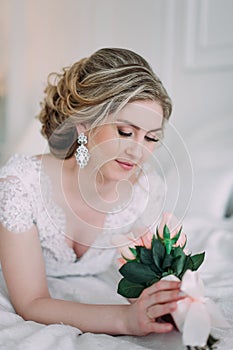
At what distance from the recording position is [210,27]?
241 cm

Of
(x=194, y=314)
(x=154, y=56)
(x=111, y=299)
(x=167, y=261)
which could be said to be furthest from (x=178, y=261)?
(x=154, y=56)

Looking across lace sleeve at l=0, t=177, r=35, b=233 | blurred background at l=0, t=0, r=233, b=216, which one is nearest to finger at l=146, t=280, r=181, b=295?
lace sleeve at l=0, t=177, r=35, b=233

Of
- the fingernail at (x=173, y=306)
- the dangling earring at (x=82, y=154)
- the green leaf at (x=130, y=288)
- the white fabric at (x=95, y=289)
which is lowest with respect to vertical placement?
the white fabric at (x=95, y=289)

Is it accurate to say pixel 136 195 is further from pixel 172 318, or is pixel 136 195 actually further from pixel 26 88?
pixel 26 88

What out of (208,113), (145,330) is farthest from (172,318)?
(208,113)

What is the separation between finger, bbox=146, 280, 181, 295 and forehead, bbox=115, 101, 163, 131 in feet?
0.87

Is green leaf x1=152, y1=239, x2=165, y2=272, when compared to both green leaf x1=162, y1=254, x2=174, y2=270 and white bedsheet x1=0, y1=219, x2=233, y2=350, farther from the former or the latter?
white bedsheet x1=0, y1=219, x2=233, y2=350

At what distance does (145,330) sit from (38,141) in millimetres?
1871

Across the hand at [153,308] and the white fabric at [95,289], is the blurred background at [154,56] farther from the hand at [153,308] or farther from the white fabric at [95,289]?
the hand at [153,308]

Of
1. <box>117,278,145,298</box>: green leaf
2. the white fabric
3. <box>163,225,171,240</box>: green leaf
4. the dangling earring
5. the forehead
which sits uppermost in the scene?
the forehead

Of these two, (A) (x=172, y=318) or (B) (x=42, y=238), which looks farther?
(B) (x=42, y=238)

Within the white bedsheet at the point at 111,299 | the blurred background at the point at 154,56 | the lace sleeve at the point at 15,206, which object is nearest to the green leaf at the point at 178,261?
the white bedsheet at the point at 111,299

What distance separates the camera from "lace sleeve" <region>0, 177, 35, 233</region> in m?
1.33

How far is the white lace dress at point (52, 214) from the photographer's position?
1255 millimetres
